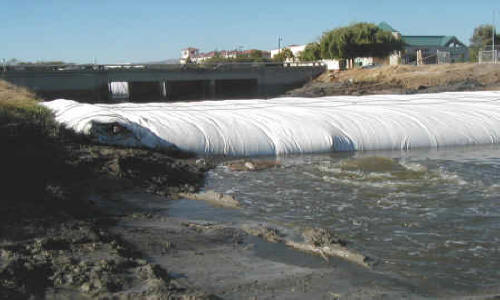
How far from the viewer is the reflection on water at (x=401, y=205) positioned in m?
7.11

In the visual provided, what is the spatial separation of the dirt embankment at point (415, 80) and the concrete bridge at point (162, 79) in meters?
6.55

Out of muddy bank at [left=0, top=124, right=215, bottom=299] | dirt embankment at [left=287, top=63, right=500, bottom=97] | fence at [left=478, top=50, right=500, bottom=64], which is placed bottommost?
muddy bank at [left=0, top=124, right=215, bottom=299]

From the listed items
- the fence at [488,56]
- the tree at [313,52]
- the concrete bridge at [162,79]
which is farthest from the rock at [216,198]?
the tree at [313,52]

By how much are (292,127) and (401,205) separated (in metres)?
7.20

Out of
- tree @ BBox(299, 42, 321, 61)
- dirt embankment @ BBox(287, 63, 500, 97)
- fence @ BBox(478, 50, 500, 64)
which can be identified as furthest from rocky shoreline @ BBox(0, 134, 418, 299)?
tree @ BBox(299, 42, 321, 61)

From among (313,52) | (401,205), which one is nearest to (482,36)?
(313,52)

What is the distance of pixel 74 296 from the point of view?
536cm

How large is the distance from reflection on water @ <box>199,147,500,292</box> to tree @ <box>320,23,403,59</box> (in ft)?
153

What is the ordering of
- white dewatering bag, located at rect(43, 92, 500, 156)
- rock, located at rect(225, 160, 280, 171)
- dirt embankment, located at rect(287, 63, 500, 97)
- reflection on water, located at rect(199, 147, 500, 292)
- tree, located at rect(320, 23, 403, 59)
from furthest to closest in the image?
tree, located at rect(320, 23, 403, 59) < dirt embankment, located at rect(287, 63, 500, 97) < white dewatering bag, located at rect(43, 92, 500, 156) < rock, located at rect(225, 160, 280, 171) < reflection on water, located at rect(199, 147, 500, 292)

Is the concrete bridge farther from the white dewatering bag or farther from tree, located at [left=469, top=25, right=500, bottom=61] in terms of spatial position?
tree, located at [left=469, top=25, right=500, bottom=61]

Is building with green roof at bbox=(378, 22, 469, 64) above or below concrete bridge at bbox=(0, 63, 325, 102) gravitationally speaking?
above

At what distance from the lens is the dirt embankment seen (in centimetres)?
3788

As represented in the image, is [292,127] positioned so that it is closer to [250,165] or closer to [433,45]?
[250,165]

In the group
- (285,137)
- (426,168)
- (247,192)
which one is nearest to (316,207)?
(247,192)
